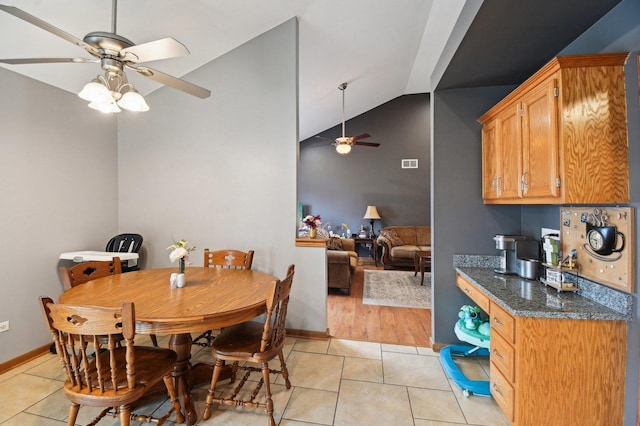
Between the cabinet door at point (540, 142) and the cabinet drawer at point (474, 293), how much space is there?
2.56 ft

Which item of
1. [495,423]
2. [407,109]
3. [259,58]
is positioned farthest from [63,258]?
[407,109]

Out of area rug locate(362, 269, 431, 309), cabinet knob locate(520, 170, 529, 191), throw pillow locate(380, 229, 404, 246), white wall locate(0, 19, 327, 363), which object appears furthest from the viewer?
throw pillow locate(380, 229, 404, 246)

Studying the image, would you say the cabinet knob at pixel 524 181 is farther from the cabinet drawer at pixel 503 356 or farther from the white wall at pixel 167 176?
the white wall at pixel 167 176

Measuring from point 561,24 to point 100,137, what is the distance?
4253mm

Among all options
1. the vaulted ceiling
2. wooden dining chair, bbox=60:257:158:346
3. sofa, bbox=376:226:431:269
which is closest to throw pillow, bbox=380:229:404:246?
sofa, bbox=376:226:431:269

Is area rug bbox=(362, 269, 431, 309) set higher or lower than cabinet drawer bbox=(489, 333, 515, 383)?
lower

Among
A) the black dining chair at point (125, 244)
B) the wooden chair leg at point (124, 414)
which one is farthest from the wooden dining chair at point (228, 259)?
the wooden chair leg at point (124, 414)

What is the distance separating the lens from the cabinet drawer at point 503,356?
1.59 metres

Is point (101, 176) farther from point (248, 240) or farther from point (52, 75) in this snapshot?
point (248, 240)

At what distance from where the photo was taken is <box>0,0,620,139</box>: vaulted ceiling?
68.2 inches

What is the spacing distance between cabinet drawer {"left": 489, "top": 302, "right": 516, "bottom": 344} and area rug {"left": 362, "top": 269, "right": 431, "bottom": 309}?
218cm

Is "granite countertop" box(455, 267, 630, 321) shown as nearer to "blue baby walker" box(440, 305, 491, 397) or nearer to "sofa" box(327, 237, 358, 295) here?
"blue baby walker" box(440, 305, 491, 397)

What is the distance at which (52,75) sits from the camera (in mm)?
2592

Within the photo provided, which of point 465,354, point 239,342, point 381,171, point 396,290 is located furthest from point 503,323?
point 381,171
